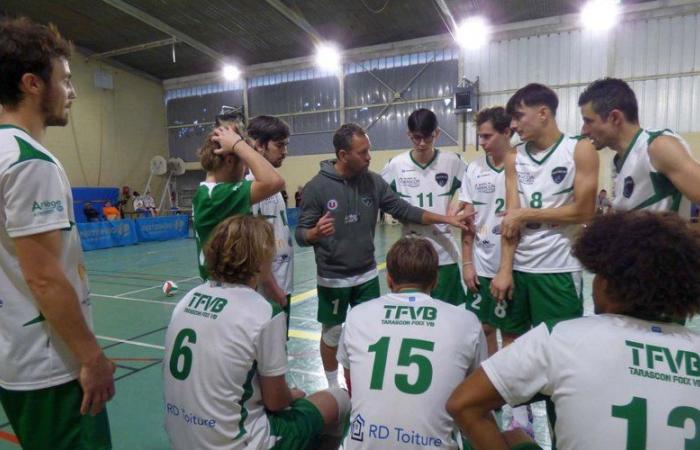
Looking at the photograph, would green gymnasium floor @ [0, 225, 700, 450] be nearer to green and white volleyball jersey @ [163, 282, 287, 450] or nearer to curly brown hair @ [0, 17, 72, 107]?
green and white volleyball jersey @ [163, 282, 287, 450]

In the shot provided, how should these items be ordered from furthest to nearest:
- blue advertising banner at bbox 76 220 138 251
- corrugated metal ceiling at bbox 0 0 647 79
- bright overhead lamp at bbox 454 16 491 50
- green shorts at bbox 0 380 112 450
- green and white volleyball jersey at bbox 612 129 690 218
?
bright overhead lamp at bbox 454 16 491 50
corrugated metal ceiling at bbox 0 0 647 79
blue advertising banner at bbox 76 220 138 251
green and white volleyball jersey at bbox 612 129 690 218
green shorts at bbox 0 380 112 450

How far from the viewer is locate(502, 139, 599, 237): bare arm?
8.22 feet

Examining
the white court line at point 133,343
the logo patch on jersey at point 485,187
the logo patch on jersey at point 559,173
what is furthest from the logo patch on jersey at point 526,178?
the white court line at point 133,343

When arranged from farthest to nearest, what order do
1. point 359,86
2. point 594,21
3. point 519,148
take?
point 359,86 < point 594,21 < point 519,148

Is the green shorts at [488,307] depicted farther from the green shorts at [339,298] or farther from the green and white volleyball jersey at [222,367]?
the green and white volleyball jersey at [222,367]

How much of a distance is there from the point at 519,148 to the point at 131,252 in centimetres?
1218

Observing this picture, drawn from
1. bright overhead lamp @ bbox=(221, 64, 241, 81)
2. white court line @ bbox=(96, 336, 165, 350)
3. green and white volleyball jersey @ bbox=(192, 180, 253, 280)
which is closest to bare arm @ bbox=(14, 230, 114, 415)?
green and white volleyball jersey @ bbox=(192, 180, 253, 280)

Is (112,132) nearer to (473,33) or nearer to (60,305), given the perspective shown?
(473,33)

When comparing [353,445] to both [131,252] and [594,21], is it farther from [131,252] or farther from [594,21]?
[594,21]

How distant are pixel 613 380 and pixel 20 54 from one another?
7.04 feet

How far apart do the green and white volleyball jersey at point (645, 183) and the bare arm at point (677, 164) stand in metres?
0.06

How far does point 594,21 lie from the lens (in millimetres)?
15547

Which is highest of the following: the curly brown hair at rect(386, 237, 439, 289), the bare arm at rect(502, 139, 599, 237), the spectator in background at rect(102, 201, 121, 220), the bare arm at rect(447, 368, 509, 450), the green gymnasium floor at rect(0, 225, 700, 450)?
the bare arm at rect(502, 139, 599, 237)

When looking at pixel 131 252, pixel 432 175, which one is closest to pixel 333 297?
pixel 432 175
